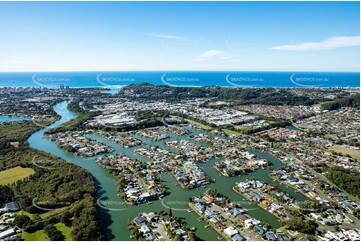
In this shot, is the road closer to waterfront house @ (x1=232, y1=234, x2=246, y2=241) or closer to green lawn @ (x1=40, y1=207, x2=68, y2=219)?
waterfront house @ (x1=232, y1=234, x2=246, y2=241)

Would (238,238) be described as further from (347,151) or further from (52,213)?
(347,151)

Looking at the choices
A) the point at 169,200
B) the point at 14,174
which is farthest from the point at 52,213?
the point at 14,174

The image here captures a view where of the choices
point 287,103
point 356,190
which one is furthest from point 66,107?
point 356,190

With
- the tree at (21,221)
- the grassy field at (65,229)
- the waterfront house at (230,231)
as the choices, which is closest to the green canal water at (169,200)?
the waterfront house at (230,231)

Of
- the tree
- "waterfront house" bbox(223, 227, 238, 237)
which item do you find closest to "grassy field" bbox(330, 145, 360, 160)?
"waterfront house" bbox(223, 227, 238, 237)

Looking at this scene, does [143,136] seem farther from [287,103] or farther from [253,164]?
[287,103]

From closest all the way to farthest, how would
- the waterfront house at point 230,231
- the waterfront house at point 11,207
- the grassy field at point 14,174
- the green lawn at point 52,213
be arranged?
the waterfront house at point 230,231 → the green lawn at point 52,213 → the waterfront house at point 11,207 → the grassy field at point 14,174

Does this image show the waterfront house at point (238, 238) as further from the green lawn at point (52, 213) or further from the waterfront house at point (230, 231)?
the green lawn at point (52, 213)
